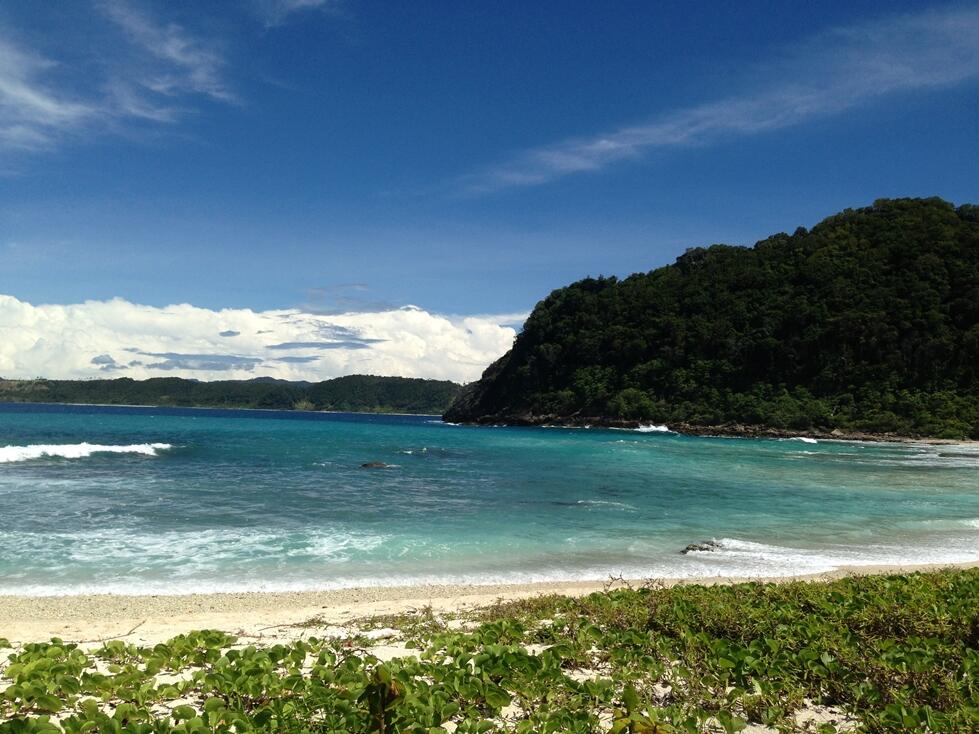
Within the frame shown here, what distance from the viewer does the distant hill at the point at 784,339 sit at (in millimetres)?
78875

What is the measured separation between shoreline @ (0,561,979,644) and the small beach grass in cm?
171

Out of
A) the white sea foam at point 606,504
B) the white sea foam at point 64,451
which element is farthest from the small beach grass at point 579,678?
the white sea foam at point 64,451

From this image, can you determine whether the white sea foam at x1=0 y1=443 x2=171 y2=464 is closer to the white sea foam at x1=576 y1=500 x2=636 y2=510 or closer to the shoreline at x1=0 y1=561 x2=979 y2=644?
the white sea foam at x1=576 y1=500 x2=636 y2=510

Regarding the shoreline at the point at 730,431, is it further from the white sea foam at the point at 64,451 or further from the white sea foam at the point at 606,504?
the white sea foam at the point at 64,451

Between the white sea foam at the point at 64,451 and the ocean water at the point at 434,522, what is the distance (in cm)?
29

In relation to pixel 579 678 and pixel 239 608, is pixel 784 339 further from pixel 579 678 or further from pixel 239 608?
pixel 579 678

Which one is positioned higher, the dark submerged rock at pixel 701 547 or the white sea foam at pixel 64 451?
the dark submerged rock at pixel 701 547

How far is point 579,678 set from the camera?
5484mm

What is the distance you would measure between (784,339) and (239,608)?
97942 millimetres

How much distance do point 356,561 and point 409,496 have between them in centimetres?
1006

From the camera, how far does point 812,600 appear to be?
6.87 metres

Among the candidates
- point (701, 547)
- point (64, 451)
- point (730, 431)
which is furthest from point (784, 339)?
point (64, 451)

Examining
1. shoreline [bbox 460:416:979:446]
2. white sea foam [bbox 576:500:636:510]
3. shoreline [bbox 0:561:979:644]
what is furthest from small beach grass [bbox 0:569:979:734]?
shoreline [bbox 460:416:979:446]

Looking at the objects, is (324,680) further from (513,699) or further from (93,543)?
(93,543)
